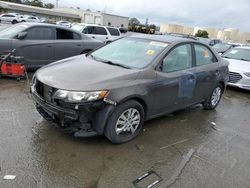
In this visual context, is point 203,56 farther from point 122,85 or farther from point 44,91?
point 44,91

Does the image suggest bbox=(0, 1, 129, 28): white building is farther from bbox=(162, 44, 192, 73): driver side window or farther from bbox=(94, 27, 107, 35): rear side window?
bbox=(162, 44, 192, 73): driver side window

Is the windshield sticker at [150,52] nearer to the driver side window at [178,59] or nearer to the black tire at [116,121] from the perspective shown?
the driver side window at [178,59]

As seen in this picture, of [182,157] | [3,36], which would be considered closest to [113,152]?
[182,157]

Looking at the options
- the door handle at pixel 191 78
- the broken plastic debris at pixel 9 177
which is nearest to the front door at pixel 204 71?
the door handle at pixel 191 78

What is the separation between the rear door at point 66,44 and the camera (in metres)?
7.38

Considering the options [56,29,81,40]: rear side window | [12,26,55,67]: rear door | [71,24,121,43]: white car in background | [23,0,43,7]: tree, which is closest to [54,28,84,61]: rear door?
[56,29,81,40]: rear side window

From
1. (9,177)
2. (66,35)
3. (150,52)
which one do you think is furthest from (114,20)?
(9,177)

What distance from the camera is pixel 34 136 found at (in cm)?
363

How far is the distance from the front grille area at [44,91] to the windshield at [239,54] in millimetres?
7943

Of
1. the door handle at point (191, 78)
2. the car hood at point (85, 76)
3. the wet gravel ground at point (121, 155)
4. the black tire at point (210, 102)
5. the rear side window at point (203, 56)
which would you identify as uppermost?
the rear side window at point (203, 56)

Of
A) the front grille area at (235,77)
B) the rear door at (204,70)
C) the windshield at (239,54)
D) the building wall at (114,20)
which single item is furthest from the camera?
the building wall at (114,20)

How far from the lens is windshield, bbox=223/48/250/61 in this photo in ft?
29.9

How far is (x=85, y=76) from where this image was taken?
3.45m

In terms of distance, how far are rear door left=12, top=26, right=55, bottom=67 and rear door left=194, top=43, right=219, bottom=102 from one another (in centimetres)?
435
